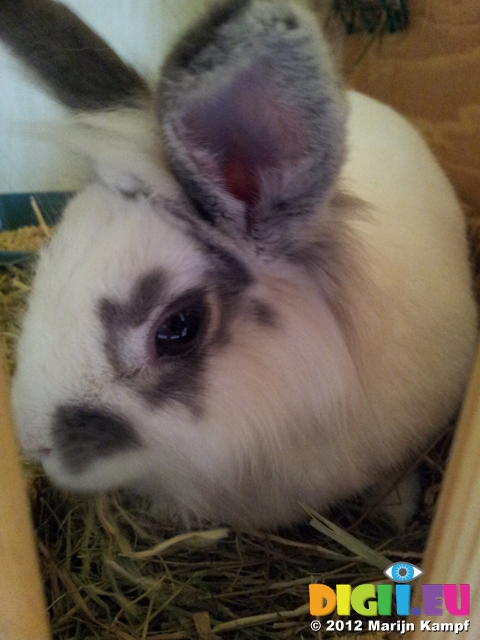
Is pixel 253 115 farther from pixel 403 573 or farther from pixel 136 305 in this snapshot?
pixel 403 573

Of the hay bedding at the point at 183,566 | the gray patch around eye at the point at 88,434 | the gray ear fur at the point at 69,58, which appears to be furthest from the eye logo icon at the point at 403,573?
the gray ear fur at the point at 69,58

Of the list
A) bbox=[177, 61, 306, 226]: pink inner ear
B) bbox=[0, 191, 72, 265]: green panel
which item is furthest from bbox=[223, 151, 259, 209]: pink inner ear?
bbox=[0, 191, 72, 265]: green panel

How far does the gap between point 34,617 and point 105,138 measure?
691 mm

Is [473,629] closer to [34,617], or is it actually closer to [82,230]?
[34,617]

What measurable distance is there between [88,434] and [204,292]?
0.91 feet

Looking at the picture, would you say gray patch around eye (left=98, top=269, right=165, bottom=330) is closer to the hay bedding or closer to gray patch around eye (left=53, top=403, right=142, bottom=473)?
gray patch around eye (left=53, top=403, right=142, bottom=473)

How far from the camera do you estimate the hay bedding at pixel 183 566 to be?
117 cm

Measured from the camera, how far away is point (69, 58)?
1.01 meters

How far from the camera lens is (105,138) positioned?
0.94 meters

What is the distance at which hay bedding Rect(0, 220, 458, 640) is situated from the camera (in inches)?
45.9

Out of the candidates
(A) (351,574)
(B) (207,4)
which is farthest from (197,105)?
(A) (351,574)

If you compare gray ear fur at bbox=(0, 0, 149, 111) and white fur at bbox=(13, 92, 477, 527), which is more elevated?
gray ear fur at bbox=(0, 0, 149, 111)

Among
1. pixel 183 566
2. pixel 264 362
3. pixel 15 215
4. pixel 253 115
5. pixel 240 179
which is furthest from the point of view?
pixel 15 215

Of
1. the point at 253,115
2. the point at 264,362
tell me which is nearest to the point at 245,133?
the point at 253,115
